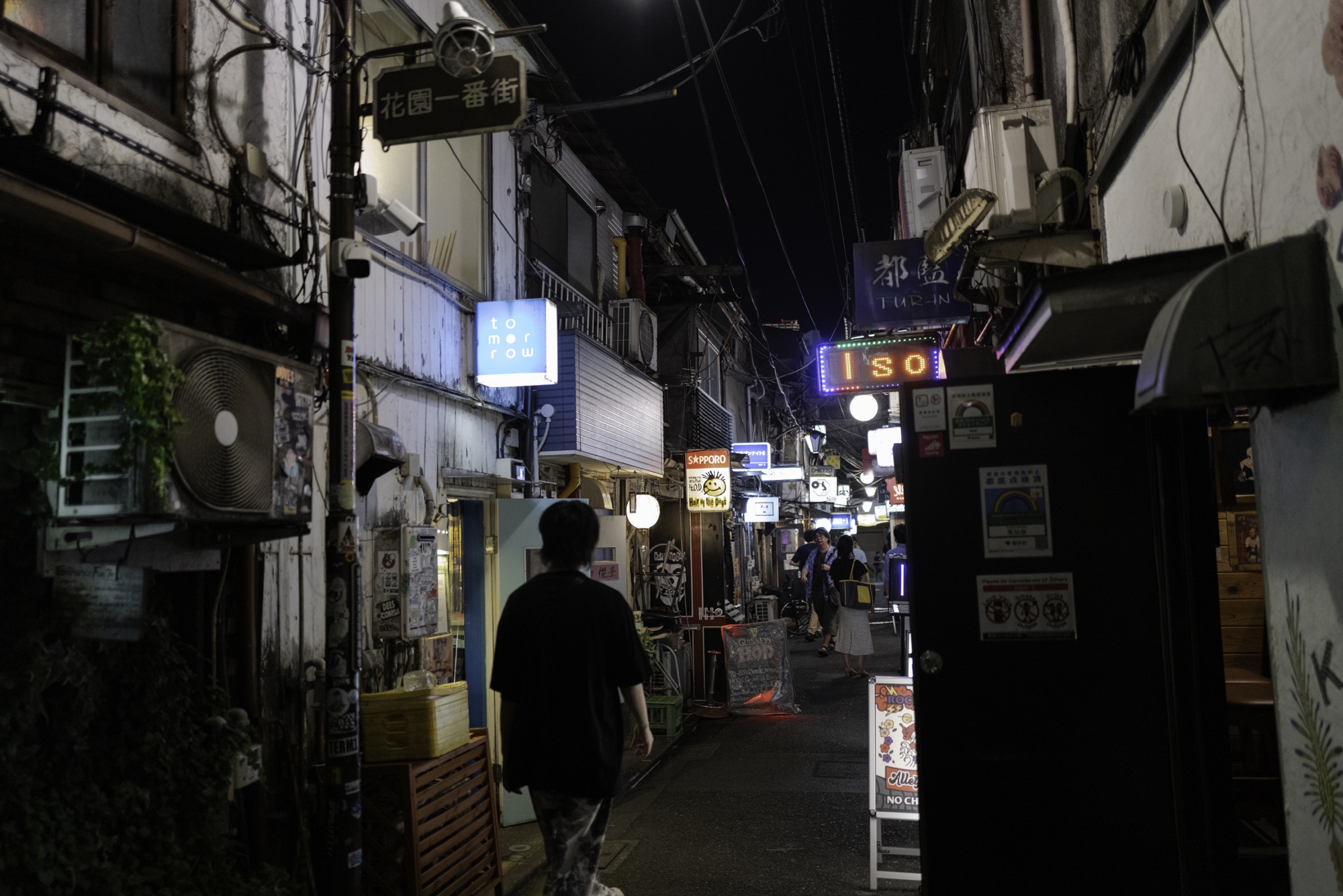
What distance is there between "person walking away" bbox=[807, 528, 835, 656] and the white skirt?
113 inches

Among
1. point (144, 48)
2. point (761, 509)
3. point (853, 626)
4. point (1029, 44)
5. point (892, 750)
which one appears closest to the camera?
point (144, 48)

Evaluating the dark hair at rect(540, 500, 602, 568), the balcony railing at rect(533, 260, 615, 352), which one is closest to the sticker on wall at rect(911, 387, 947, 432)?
the dark hair at rect(540, 500, 602, 568)

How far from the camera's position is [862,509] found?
4803cm

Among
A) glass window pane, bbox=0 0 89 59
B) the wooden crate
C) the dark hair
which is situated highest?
glass window pane, bbox=0 0 89 59

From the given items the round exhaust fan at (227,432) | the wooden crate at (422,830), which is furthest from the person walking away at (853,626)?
the round exhaust fan at (227,432)

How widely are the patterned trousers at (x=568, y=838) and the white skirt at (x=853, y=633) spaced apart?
11.9 metres

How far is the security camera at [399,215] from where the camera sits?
691 cm

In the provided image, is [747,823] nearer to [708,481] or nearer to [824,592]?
[708,481]

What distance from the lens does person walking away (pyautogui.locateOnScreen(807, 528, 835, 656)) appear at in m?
19.2

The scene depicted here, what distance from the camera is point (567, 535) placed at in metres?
4.81

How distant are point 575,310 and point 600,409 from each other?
4.45 feet

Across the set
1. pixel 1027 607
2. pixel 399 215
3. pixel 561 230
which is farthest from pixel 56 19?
pixel 561 230

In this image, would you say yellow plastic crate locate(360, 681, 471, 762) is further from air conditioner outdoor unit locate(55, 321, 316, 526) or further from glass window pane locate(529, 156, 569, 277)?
glass window pane locate(529, 156, 569, 277)

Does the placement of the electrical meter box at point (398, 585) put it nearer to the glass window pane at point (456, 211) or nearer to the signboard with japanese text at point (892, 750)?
the glass window pane at point (456, 211)
